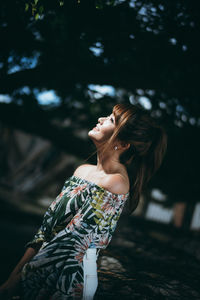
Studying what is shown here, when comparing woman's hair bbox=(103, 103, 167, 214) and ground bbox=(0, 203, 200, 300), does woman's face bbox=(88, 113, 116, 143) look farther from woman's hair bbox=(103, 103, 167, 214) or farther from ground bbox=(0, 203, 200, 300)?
ground bbox=(0, 203, 200, 300)

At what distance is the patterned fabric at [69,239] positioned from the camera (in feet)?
3.87

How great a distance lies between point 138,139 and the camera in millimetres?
1526

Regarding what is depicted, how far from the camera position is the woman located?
1.18 meters

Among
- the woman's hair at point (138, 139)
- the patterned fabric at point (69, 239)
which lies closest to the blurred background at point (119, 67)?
the patterned fabric at point (69, 239)

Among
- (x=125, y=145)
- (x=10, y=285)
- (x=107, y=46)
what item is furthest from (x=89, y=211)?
(x=107, y=46)

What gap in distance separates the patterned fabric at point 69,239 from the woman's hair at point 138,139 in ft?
1.02

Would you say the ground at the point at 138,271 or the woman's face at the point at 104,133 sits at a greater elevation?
the woman's face at the point at 104,133

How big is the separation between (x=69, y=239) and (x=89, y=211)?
0.19 metres

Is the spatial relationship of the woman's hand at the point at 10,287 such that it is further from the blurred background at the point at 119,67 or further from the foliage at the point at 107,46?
the foliage at the point at 107,46

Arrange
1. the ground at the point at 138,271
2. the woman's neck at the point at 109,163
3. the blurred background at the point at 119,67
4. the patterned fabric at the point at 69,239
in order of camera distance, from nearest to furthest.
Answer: the patterned fabric at the point at 69,239
the woman's neck at the point at 109,163
the ground at the point at 138,271
the blurred background at the point at 119,67

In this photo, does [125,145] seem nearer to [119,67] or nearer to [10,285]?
[10,285]

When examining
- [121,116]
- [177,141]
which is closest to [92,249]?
[121,116]

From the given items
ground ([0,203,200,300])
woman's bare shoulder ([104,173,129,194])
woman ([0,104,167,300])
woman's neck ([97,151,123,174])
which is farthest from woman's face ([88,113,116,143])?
ground ([0,203,200,300])

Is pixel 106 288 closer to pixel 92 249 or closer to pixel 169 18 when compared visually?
pixel 92 249
